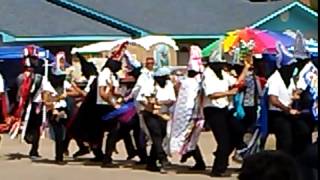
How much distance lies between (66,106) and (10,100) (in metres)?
4.01

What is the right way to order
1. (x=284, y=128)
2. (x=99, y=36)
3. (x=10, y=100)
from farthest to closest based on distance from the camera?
1. (x=99, y=36)
2. (x=10, y=100)
3. (x=284, y=128)

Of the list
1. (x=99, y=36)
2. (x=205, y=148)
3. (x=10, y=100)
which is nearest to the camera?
(x=205, y=148)

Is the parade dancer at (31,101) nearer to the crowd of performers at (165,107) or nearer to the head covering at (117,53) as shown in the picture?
the crowd of performers at (165,107)

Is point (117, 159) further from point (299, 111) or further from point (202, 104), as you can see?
point (299, 111)

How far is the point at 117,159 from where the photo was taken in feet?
55.1

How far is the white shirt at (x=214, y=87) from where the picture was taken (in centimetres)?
1388

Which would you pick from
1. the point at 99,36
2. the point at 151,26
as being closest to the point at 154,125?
the point at 99,36

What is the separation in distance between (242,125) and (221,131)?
524 millimetres

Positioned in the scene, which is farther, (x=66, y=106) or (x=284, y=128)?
(x=66, y=106)

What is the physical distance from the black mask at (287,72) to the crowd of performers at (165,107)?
0.01m

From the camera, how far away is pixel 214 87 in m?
13.9

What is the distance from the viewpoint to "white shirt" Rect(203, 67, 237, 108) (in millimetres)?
13875

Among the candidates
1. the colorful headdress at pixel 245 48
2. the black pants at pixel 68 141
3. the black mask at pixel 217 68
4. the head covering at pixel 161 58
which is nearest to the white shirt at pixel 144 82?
the head covering at pixel 161 58

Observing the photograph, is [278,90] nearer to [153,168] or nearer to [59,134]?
[153,168]
